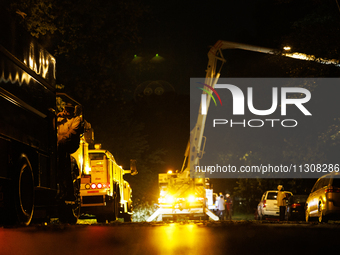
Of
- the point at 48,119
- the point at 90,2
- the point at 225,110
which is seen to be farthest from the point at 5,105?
the point at 225,110

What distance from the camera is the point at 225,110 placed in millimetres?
34781

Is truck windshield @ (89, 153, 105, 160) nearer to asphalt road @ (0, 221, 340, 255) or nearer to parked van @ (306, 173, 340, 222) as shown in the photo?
parked van @ (306, 173, 340, 222)

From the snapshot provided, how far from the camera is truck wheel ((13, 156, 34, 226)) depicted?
340 inches

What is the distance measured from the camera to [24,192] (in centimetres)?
913

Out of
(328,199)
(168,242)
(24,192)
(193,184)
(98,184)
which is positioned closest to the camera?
(168,242)

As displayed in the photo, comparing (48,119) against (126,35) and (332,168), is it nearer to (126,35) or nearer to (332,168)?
(126,35)

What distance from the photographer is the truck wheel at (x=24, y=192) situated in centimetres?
863

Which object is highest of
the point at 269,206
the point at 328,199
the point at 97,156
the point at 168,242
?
the point at 97,156

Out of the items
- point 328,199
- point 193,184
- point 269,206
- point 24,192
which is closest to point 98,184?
point 328,199

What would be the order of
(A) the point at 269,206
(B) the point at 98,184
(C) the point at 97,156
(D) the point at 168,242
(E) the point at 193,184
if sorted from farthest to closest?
(A) the point at 269,206 < (E) the point at 193,184 < (C) the point at 97,156 < (B) the point at 98,184 < (D) the point at 168,242

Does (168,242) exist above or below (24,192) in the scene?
below

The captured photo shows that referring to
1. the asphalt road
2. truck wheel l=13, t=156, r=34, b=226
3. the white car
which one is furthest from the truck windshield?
the white car

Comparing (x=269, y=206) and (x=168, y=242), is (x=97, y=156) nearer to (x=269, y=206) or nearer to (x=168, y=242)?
(x=168, y=242)

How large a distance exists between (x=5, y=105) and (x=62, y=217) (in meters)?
5.53
